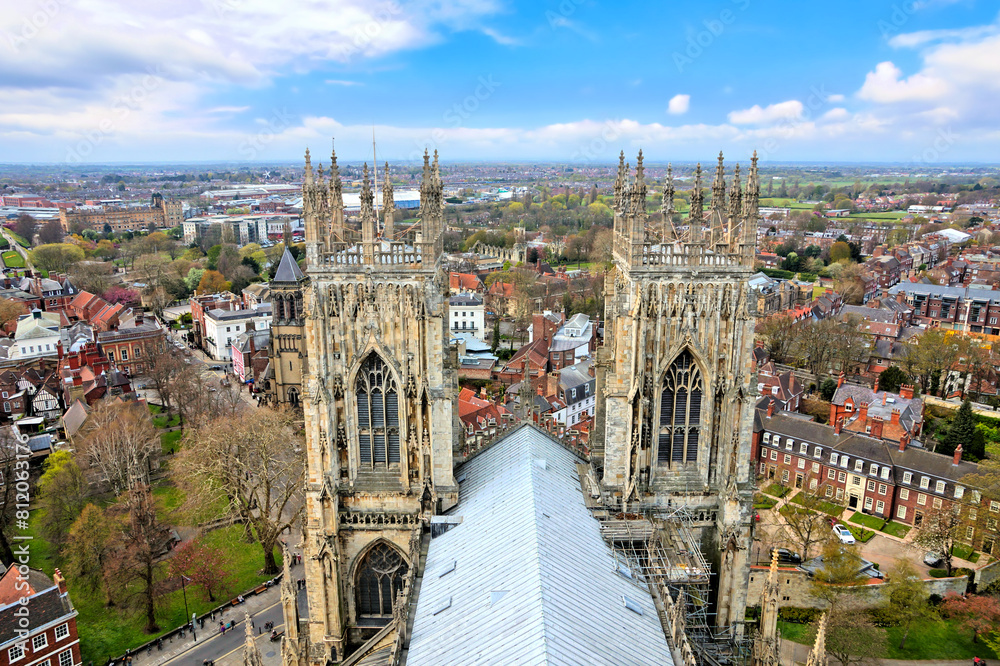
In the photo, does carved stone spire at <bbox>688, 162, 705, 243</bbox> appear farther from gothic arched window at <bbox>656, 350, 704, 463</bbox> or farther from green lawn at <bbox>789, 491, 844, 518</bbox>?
green lawn at <bbox>789, 491, 844, 518</bbox>

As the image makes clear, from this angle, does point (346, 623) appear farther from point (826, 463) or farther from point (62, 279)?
point (62, 279)

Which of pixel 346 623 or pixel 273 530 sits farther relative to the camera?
pixel 273 530

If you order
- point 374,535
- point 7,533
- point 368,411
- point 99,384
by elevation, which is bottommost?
point 7,533

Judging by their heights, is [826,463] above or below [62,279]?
below

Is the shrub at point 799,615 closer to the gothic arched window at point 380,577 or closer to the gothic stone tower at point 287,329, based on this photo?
the gothic arched window at point 380,577

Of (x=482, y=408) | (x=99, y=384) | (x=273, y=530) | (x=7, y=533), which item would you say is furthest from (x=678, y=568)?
(x=99, y=384)

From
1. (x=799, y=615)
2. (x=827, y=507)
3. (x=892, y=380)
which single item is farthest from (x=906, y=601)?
(x=892, y=380)
